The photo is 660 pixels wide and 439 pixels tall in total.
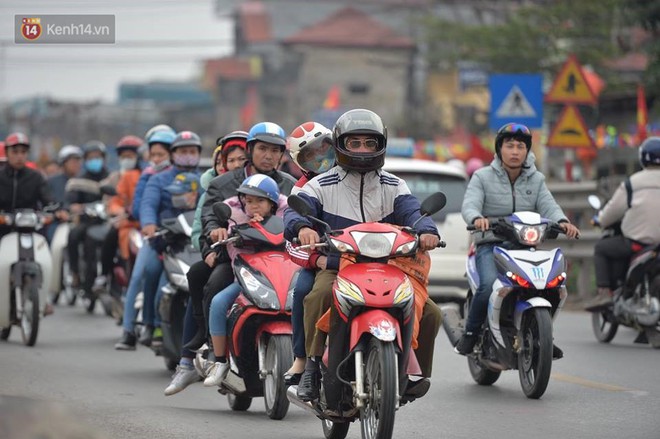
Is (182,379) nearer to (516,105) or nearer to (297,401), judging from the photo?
(297,401)

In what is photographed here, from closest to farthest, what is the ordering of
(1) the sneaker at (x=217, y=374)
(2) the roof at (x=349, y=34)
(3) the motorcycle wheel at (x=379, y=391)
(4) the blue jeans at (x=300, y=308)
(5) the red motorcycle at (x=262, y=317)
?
(3) the motorcycle wheel at (x=379, y=391), (4) the blue jeans at (x=300, y=308), (5) the red motorcycle at (x=262, y=317), (1) the sneaker at (x=217, y=374), (2) the roof at (x=349, y=34)

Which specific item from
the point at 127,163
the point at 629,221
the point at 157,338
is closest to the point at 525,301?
the point at 157,338

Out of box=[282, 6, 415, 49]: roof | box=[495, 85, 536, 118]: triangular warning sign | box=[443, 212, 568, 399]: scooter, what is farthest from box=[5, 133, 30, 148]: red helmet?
box=[282, 6, 415, 49]: roof

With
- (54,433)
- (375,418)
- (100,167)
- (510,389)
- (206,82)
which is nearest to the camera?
(54,433)

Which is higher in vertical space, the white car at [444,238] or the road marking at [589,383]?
the white car at [444,238]

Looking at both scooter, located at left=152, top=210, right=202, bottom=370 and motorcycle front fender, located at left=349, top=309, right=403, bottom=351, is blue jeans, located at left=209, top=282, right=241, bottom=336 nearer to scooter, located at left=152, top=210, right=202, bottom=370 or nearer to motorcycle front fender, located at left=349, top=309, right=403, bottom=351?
scooter, located at left=152, top=210, right=202, bottom=370

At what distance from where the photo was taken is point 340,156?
8273mm

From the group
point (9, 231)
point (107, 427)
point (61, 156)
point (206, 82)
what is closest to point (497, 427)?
point (107, 427)

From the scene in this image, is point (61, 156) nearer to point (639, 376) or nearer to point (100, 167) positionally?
point (100, 167)

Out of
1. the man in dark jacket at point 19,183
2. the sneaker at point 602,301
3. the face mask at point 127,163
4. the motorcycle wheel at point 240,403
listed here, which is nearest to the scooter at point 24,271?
the man in dark jacket at point 19,183

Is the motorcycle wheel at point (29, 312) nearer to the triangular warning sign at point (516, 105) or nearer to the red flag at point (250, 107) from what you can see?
the triangular warning sign at point (516, 105)

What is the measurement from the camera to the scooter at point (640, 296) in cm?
1398

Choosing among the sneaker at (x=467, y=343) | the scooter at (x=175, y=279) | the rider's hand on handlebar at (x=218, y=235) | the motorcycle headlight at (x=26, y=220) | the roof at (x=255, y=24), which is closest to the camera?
the rider's hand on handlebar at (x=218, y=235)

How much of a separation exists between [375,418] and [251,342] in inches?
92.9
